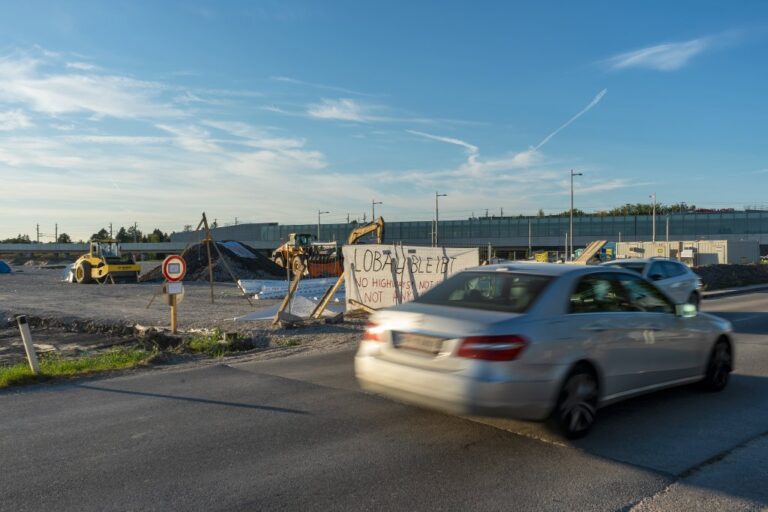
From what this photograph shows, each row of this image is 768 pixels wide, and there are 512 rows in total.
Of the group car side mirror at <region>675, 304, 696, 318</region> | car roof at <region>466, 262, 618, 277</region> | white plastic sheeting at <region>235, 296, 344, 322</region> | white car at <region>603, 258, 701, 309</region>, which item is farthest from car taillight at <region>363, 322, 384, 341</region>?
white car at <region>603, 258, 701, 309</region>

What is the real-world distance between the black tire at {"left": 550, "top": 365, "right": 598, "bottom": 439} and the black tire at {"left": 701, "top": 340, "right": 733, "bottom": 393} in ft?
8.07

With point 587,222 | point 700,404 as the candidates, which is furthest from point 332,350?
point 587,222

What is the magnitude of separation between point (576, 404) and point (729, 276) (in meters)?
29.5

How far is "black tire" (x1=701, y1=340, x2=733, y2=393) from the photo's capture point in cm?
741

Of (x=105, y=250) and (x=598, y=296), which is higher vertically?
(x=105, y=250)

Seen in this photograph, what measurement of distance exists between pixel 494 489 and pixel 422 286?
10.7 metres

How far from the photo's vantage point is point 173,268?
13.0m

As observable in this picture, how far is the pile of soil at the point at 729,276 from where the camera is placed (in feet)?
95.1

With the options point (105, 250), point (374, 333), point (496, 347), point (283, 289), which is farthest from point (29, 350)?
point (105, 250)

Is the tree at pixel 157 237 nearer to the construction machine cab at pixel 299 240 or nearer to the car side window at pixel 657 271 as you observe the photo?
the construction machine cab at pixel 299 240

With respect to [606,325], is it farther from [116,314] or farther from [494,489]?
[116,314]

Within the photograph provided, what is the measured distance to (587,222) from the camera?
10469 centimetres

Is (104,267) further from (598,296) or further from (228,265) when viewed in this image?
(598,296)

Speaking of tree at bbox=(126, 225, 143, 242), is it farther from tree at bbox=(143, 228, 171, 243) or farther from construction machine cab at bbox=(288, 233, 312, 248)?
construction machine cab at bbox=(288, 233, 312, 248)
